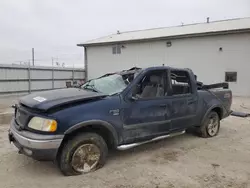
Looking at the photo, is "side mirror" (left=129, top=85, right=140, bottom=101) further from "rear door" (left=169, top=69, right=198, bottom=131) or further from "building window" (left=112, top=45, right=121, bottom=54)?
"building window" (left=112, top=45, right=121, bottom=54)

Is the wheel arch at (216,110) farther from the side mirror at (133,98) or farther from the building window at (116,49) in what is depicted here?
the building window at (116,49)

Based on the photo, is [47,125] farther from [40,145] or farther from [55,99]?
[55,99]

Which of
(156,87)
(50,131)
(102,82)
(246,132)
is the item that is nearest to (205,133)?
(246,132)

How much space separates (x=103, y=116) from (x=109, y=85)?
92cm

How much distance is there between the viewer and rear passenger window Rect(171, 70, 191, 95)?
17.2 feet

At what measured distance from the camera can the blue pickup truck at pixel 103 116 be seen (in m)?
3.59

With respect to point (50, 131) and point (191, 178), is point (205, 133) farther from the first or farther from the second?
point (50, 131)

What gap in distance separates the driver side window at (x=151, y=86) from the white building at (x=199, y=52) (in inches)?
470

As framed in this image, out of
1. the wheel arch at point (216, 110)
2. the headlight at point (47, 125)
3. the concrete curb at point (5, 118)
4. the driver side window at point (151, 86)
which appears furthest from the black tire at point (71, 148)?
the concrete curb at point (5, 118)

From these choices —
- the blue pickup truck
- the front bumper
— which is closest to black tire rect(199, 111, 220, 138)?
Answer: the blue pickup truck

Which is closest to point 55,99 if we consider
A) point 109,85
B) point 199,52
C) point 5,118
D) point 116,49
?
point 109,85

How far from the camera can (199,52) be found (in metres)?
16.6

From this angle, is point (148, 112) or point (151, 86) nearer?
point (148, 112)

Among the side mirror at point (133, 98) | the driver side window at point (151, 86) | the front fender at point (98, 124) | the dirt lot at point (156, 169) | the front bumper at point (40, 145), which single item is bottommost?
the dirt lot at point (156, 169)
